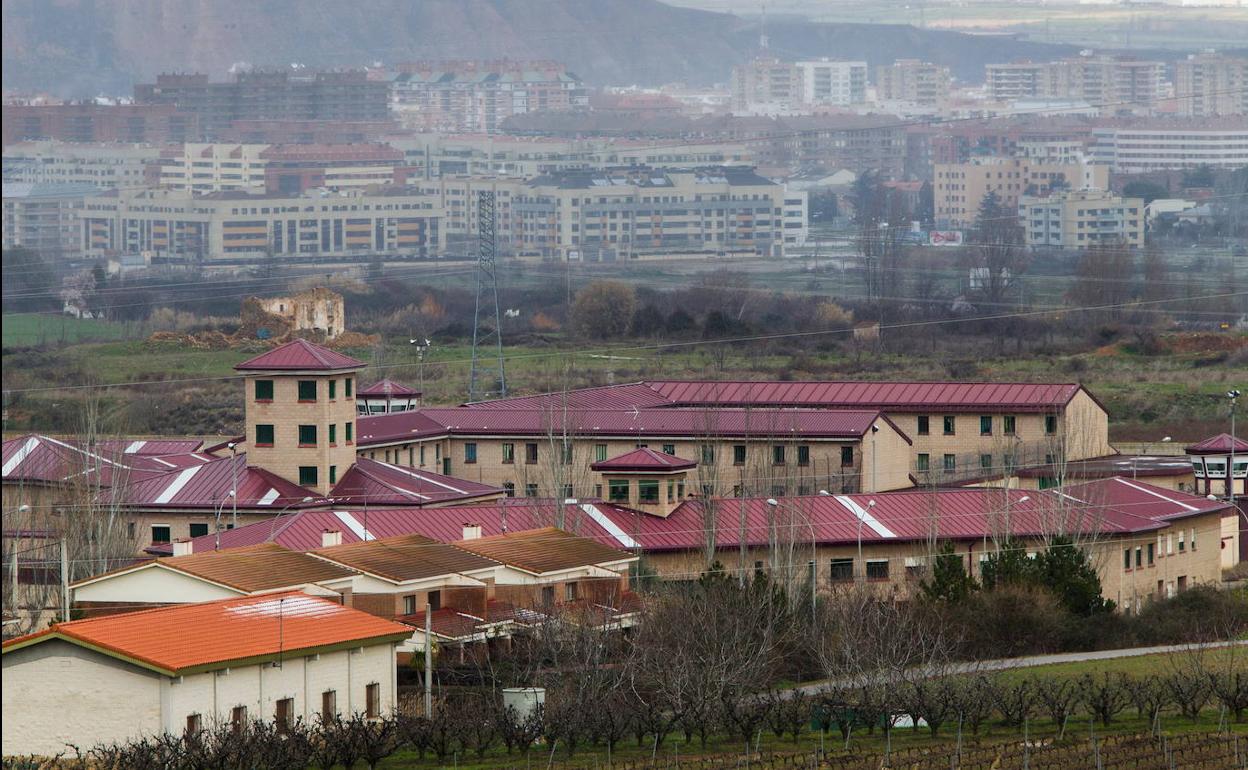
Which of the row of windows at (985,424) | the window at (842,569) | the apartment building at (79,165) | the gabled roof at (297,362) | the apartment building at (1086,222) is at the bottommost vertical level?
the window at (842,569)

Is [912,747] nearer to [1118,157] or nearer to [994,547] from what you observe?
[994,547]

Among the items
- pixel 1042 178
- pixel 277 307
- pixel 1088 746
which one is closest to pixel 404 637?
pixel 1088 746

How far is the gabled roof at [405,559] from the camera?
93.1 ft

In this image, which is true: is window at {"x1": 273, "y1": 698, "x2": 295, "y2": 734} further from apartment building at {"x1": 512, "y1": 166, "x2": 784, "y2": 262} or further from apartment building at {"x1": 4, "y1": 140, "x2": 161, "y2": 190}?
apartment building at {"x1": 4, "y1": 140, "x2": 161, "y2": 190}

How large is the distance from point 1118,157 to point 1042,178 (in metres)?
19.2

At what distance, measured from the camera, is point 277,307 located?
95.4m

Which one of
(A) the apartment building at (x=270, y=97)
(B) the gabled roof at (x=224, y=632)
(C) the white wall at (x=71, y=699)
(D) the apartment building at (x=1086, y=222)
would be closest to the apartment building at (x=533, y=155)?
(A) the apartment building at (x=270, y=97)

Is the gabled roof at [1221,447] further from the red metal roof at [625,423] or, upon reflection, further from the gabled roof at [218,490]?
the gabled roof at [218,490]

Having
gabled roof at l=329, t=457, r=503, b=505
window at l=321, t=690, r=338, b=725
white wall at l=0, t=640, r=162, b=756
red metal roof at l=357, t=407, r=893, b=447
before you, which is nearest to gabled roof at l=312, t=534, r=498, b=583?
window at l=321, t=690, r=338, b=725

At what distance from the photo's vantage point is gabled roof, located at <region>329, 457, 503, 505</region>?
38.6 metres

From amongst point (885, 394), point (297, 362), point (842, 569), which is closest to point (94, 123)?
point (885, 394)

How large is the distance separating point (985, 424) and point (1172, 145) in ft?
429

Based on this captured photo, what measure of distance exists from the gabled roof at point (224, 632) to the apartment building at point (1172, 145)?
492 ft

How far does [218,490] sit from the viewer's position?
38469mm
